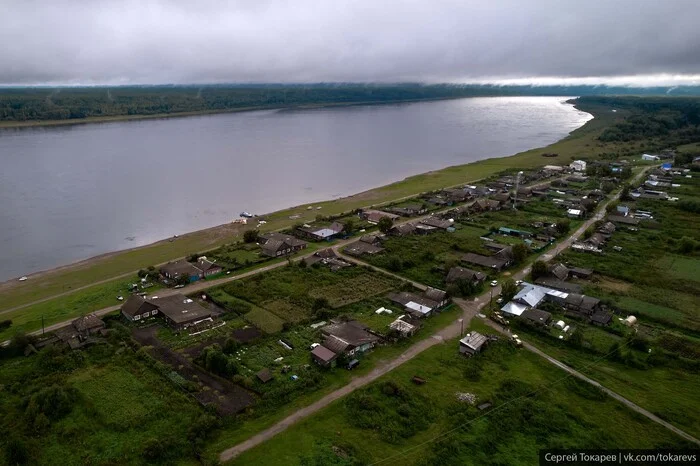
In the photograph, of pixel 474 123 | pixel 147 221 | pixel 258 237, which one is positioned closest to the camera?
pixel 258 237

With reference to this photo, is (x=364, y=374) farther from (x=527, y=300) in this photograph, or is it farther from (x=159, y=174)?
(x=159, y=174)

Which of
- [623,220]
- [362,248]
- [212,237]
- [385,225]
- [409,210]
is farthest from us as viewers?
[409,210]

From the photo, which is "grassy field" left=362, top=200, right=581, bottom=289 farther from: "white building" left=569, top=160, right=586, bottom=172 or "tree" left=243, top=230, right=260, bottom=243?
"white building" left=569, top=160, right=586, bottom=172

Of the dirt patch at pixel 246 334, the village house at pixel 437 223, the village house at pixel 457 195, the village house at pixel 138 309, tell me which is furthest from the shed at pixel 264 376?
the village house at pixel 457 195

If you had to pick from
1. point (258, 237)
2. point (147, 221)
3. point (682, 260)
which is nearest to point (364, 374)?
point (258, 237)

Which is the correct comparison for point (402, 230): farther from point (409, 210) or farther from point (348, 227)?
point (409, 210)

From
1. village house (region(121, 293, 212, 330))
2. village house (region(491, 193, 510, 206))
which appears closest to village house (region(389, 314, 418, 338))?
village house (region(121, 293, 212, 330))

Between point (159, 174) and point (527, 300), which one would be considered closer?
point (527, 300)

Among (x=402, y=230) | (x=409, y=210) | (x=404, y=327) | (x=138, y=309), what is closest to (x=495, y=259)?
(x=402, y=230)
